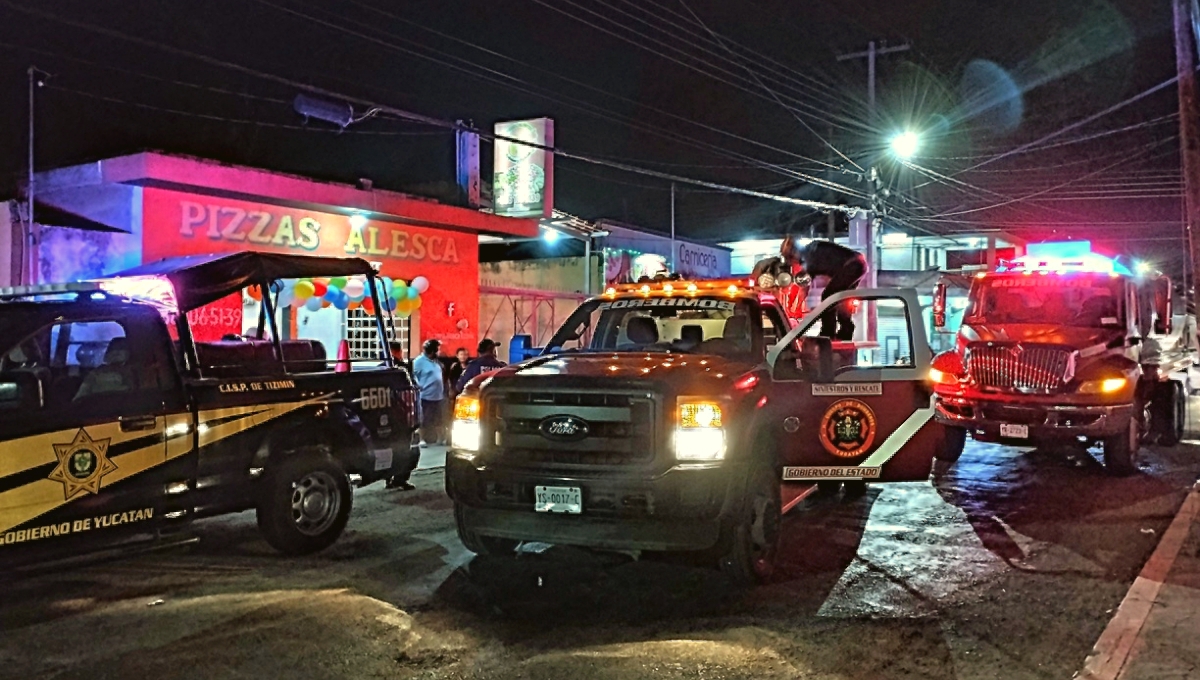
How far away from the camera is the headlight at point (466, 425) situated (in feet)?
20.9

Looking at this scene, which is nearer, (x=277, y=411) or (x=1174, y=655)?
(x=1174, y=655)

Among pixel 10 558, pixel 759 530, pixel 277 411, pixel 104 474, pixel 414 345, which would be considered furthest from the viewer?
pixel 414 345

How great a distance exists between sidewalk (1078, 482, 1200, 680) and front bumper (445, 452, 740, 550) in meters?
2.13

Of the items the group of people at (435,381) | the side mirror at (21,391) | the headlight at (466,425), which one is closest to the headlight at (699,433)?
the headlight at (466,425)

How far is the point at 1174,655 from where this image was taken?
16.8ft

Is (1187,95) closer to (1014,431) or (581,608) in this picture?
(1014,431)

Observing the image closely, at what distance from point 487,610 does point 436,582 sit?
771 mm

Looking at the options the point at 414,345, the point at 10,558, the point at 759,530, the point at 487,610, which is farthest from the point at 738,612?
the point at 414,345

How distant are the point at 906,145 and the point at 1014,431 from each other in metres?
13.4

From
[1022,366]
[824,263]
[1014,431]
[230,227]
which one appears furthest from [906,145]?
[230,227]

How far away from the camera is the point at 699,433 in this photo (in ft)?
19.4

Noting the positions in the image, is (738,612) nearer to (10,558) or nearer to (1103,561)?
(1103,561)

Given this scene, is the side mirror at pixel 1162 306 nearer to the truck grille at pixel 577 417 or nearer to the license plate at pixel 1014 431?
the license plate at pixel 1014 431

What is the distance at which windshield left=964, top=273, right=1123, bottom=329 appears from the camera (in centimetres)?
1157
